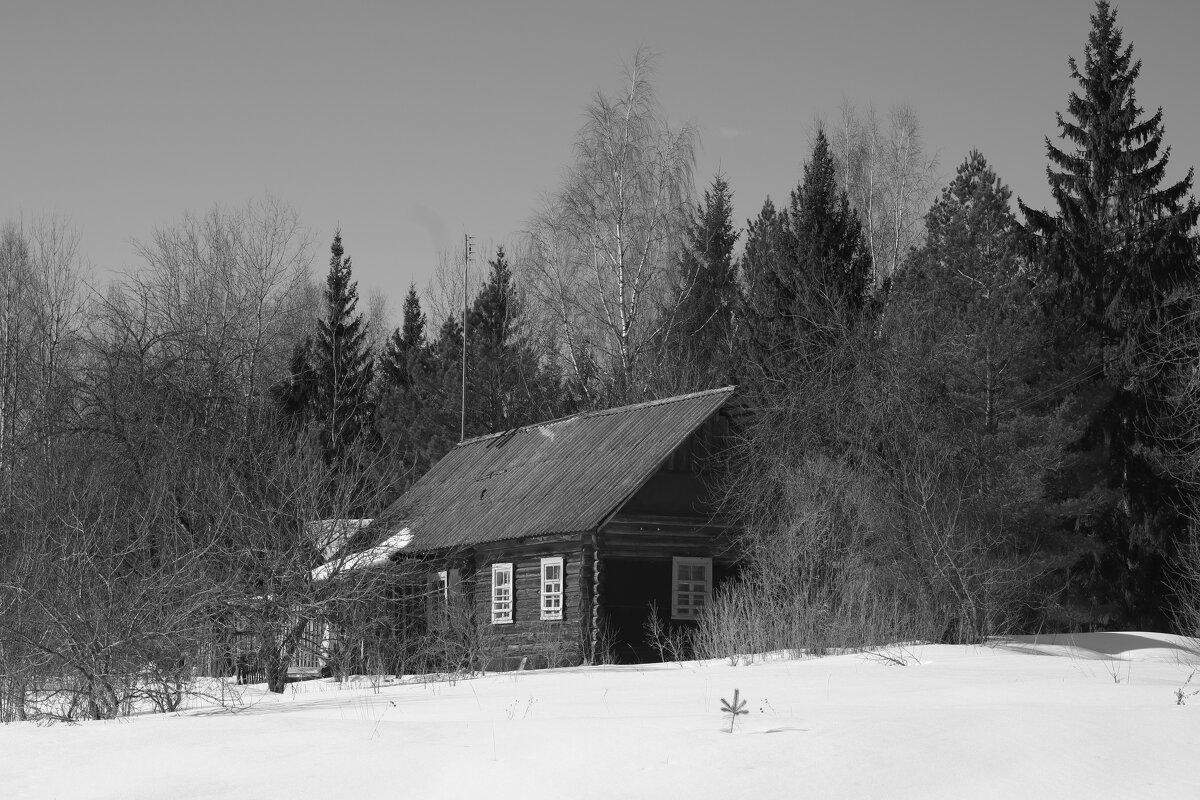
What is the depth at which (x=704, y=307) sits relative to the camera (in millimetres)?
43469

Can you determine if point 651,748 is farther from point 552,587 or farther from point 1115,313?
point 1115,313

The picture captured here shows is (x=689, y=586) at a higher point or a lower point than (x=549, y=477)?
lower

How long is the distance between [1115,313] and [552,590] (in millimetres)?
15193

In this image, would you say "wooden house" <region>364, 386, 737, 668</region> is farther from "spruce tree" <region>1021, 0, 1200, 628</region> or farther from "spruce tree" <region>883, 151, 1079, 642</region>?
"spruce tree" <region>1021, 0, 1200, 628</region>

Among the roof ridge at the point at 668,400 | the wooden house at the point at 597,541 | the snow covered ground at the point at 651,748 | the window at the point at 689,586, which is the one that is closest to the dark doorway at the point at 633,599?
the wooden house at the point at 597,541

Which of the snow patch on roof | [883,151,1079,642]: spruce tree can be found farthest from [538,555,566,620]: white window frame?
[883,151,1079,642]: spruce tree

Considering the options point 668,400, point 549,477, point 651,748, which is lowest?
point 651,748

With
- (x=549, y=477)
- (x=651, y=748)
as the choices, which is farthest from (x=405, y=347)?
(x=651, y=748)

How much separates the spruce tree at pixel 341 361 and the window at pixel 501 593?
20656 mm

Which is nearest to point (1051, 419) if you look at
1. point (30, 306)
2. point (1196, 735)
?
point (1196, 735)

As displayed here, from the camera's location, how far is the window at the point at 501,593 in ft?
94.1

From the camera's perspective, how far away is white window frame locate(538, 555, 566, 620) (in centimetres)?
2691

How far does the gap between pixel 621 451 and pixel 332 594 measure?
941 cm

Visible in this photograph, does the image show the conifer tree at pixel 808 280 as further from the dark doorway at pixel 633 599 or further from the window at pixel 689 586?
the dark doorway at pixel 633 599
